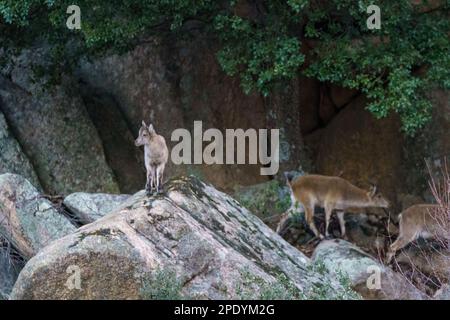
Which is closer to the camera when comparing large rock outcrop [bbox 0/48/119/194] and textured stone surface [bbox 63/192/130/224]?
textured stone surface [bbox 63/192/130/224]

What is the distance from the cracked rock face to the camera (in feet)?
31.6

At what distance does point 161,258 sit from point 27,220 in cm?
526

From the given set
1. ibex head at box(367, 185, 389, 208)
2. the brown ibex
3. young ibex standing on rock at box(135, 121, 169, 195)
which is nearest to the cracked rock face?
young ibex standing on rock at box(135, 121, 169, 195)

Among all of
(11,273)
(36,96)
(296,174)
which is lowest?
(11,273)

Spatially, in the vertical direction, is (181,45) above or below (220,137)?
above

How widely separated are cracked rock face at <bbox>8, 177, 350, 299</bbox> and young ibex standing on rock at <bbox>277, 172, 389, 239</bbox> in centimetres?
583

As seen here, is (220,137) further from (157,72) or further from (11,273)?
(11,273)

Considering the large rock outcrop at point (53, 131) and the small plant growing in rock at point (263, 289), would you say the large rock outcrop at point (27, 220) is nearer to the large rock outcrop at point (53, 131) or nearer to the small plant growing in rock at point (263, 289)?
the large rock outcrop at point (53, 131)

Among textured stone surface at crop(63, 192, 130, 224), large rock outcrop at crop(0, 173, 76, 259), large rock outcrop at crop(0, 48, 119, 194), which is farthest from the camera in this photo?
Answer: large rock outcrop at crop(0, 48, 119, 194)

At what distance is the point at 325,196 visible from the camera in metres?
17.4

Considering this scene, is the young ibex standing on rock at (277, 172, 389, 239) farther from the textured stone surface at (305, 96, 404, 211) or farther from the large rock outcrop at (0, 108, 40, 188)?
the large rock outcrop at (0, 108, 40, 188)

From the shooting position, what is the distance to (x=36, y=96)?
19438mm
